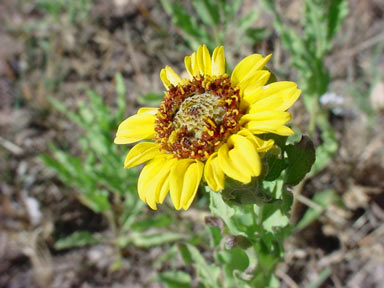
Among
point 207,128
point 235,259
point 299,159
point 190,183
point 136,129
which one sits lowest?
point 235,259

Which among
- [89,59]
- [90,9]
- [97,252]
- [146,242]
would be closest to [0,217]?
[97,252]

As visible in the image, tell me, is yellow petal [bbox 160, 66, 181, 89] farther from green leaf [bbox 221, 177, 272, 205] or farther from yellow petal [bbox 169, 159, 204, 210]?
green leaf [bbox 221, 177, 272, 205]

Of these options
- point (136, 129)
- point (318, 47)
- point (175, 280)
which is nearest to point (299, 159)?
point (136, 129)

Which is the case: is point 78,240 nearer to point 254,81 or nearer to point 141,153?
point 141,153

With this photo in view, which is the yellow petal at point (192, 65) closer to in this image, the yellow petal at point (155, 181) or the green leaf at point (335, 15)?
the yellow petal at point (155, 181)

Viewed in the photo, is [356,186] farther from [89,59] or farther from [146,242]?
[89,59]
